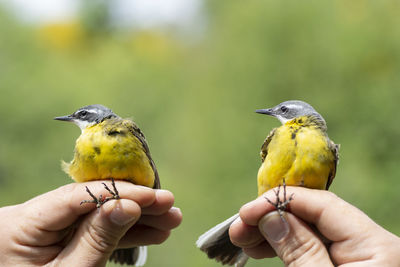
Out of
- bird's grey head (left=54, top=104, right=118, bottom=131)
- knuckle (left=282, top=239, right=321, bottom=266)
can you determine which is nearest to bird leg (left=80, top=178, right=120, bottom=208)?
bird's grey head (left=54, top=104, right=118, bottom=131)

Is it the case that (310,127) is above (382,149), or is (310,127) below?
below

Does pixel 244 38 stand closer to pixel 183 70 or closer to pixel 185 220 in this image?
pixel 185 220

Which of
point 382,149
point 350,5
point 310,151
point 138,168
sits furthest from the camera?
point 350,5

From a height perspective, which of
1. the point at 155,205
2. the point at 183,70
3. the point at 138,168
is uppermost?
the point at 183,70

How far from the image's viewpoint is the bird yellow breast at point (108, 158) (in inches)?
140

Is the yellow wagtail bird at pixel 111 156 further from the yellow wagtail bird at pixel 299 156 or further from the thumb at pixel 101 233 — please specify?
the yellow wagtail bird at pixel 299 156

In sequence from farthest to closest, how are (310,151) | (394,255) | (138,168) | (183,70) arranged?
(183,70) → (138,168) → (310,151) → (394,255)

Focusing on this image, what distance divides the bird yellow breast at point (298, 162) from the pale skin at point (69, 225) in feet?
3.29

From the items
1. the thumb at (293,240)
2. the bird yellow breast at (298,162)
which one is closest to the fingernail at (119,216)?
the thumb at (293,240)

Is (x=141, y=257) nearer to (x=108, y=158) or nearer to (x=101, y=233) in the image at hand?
(x=101, y=233)

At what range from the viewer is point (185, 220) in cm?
1518

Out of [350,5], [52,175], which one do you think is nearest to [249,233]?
[350,5]

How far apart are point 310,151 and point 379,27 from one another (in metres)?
11.7

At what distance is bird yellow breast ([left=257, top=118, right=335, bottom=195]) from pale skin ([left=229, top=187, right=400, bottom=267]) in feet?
0.52
